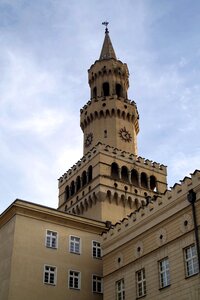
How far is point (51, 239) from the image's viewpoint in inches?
1817

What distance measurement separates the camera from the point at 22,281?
4200 cm

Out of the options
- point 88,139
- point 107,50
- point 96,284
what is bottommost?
point 96,284

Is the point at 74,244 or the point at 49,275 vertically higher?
the point at 74,244

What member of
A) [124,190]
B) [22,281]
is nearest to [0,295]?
[22,281]

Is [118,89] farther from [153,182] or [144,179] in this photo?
[153,182]

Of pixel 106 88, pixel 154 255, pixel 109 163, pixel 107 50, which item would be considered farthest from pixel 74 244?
pixel 107 50

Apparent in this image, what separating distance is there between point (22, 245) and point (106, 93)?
37598 mm

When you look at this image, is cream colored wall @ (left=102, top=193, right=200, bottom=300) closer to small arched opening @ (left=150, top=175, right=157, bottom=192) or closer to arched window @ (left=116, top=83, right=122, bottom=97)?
small arched opening @ (left=150, top=175, right=157, bottom=192)

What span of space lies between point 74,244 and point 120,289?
9657 mm

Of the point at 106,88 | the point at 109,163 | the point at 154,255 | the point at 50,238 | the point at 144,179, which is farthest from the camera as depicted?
the point at 106,88

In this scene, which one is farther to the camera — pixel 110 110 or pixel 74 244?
pixel 110 110

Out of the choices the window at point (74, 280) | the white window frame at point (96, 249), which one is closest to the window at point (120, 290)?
the window at point (74, 280)

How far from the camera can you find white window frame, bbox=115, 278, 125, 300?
38.7 meters

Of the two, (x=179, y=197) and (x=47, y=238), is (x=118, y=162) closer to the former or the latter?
(x=47, y=238)
